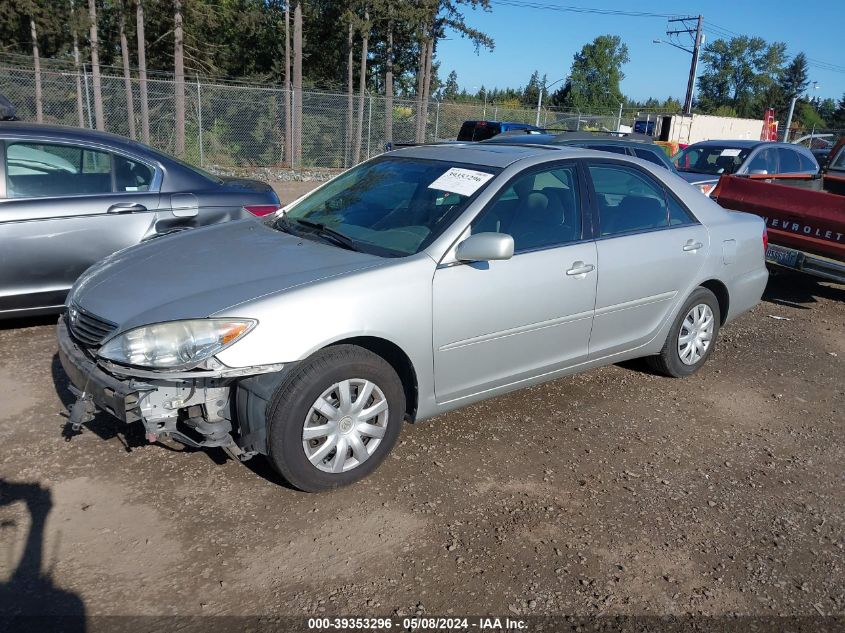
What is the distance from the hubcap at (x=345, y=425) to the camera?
10.6 feet

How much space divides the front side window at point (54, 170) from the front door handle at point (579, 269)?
3609mm

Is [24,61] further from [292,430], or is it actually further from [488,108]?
[292,430]

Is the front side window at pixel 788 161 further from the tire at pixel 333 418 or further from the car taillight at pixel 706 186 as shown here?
the tire at pixel 333 418

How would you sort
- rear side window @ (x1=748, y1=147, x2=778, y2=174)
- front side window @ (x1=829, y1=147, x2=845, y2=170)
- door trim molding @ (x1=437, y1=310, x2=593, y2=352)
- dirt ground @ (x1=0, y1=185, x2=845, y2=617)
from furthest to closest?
rear side window @ (x1=748, y1=147, x2=778, y2=174) < front side window @ (x1=829, y1=147, x2=845, y2=170) < door trim molding @ (x1=437, y1=310, x2=593, y2=352) < dirt ground @ (x1=0, y1=185, x2=845, y2=617)

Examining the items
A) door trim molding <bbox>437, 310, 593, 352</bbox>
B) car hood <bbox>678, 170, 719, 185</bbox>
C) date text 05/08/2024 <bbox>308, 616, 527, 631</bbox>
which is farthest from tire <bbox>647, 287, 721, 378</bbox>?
car hood <bbox>678, 170, 719, 185</bbox>

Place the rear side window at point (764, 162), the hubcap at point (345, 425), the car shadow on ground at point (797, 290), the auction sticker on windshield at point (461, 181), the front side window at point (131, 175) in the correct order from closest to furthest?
the hubcap at point (345, 425)
the auction sticker on windshield at point (461, 181)
the front side window at point (131, 175)
the car shadow on ground at point (797, 290)
the rear side window at point (764, 162)

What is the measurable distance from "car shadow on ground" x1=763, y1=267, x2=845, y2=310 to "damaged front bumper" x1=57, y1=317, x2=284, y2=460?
6711 millimetres

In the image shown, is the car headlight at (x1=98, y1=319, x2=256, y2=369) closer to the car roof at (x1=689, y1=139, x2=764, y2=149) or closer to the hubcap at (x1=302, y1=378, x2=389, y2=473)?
the hubcap at (x1=302, y1=378, x2=389, y2=473)

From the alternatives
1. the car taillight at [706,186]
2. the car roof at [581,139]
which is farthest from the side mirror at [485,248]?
the car taillight at [706,186]

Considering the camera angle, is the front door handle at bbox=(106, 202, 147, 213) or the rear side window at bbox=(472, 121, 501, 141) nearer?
the front door handle at bbox=(106, 202, 147, 213)

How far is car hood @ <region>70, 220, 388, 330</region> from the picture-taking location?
315 centimetres

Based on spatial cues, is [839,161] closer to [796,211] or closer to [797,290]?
[797,290]

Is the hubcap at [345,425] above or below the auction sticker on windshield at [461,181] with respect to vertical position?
below

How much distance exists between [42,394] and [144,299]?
1.62 meters
